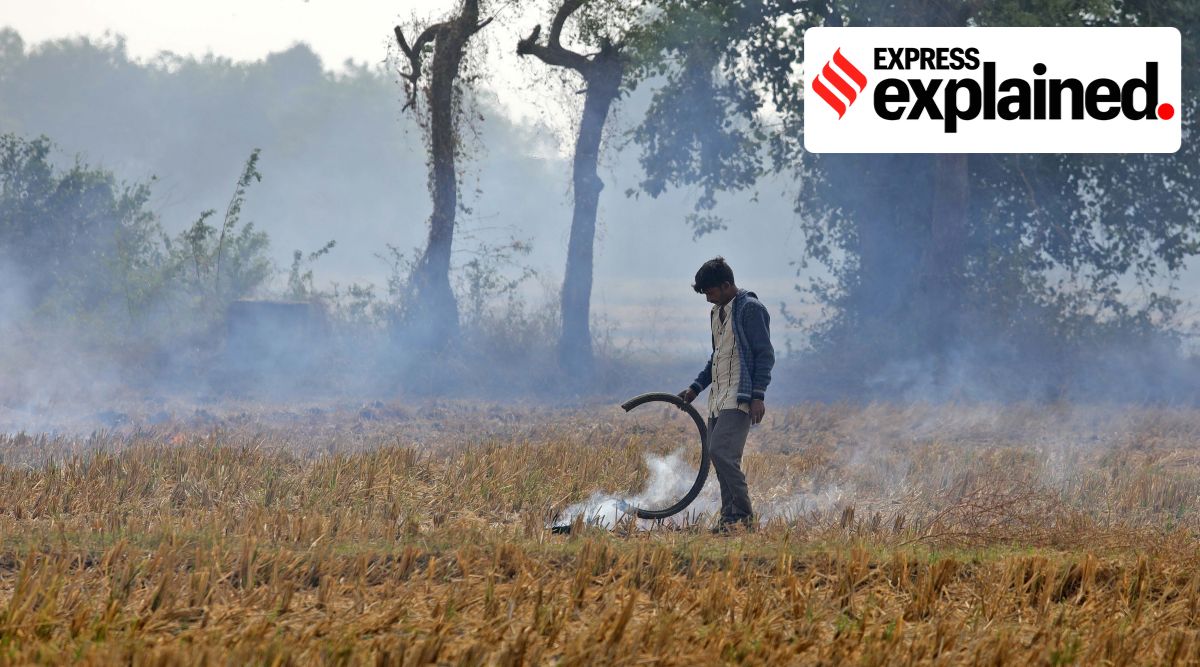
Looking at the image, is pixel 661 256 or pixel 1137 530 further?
pixel 661 256

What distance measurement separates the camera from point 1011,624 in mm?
6043

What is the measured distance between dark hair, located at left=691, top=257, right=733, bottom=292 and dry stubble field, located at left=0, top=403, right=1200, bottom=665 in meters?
1.47

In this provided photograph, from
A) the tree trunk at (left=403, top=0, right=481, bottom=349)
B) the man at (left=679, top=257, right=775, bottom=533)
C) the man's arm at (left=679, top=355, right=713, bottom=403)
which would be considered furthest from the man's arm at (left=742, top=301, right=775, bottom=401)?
the tree trunk at (left=403, top=0, right=481, bottom=349)

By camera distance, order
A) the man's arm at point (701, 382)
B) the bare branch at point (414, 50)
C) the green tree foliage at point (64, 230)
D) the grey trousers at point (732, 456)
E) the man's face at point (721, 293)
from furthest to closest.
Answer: the green tree foliage at point (64, 230) < the bare branch at point (414, 50) < the man's arm at point (701, 382) < the grey trousers at point (732, 456) < the man's face at point (721, 293)

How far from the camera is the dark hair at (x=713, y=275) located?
834cm

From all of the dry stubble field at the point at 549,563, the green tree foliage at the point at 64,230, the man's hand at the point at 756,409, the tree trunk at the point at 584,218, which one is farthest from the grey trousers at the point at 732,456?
the green tree foliage at the point at 64,230

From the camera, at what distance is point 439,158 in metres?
22.0

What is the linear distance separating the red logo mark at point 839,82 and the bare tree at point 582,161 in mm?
3647

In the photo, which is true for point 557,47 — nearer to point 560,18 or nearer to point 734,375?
point 560,18

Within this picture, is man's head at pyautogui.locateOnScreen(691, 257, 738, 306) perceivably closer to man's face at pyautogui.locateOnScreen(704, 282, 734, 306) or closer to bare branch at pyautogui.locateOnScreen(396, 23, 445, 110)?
man's face at pyautogui.locateOnScreen(704, 282, 734, 306)

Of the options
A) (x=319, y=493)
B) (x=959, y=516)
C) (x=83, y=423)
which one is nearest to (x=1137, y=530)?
(x=959, y=516)

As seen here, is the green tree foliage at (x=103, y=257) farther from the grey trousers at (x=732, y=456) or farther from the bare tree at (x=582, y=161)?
the grey trousers at (x=732, y=456)

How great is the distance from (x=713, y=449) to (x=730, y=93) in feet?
49.7

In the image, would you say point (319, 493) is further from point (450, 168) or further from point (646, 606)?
point (450, 168)
